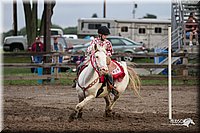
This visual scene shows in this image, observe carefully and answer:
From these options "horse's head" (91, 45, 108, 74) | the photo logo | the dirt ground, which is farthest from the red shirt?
the photo logo

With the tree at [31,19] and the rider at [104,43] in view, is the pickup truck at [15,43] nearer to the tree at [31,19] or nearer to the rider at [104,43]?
the tree at [31,19]

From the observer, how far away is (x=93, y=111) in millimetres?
10258

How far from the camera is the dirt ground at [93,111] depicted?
25.8 feet

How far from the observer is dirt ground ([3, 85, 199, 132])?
25.8 feet

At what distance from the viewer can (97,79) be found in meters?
8.84

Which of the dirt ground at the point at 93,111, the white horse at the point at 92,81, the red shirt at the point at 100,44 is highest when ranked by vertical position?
the red shirt at the point at 100,44

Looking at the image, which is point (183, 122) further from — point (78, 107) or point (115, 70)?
point (78, 107)

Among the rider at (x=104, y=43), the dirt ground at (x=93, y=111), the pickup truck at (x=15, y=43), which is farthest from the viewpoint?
the pickup truck at (x=15, y=43)

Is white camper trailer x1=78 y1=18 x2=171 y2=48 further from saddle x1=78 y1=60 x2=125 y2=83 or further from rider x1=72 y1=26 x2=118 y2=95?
rider x1=72 y1=26 x2=118 y2=95

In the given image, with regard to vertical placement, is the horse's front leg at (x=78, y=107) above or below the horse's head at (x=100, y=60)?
below

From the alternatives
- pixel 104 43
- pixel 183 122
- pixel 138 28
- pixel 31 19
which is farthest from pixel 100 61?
pixel 138 28

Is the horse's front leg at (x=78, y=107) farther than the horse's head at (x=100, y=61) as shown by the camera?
Yes

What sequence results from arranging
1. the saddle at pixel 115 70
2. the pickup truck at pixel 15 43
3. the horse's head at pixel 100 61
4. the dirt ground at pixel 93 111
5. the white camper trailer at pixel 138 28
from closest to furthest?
the dirt ground at pixel 93 111 → the horse's head at pixel 100 61 → the saddle at pixel 115 70 → the pickup truck at pixel 15 43 → the white camper trailer at pixel 138 28

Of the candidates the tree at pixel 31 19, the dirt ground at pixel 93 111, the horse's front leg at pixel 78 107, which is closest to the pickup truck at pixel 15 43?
the tree at pixel 31 19
